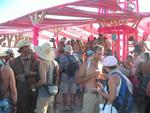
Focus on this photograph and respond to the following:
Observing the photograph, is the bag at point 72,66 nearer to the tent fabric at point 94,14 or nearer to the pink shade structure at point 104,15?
the pink shade structure at point 104,15

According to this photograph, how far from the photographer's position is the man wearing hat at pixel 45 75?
6887 mm

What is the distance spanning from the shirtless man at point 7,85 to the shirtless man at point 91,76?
1.47 meters

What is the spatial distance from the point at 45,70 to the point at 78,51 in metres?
3.46

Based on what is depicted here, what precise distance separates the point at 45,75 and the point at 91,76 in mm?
794

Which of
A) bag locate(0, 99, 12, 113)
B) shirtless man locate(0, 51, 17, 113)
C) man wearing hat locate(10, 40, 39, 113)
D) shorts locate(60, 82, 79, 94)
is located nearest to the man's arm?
shirtless man locate(0, 51, 17, 113)

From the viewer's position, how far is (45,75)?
689 cm

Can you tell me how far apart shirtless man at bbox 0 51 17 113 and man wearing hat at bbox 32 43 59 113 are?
44.0 inches

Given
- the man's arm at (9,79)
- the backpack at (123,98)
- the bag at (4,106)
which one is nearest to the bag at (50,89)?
the man's arm at (9,79)

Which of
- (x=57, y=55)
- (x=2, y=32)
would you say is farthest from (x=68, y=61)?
(x=2, y=32)

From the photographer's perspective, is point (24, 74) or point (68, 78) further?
point (68, 78)

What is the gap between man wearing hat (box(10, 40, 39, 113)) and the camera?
682cm

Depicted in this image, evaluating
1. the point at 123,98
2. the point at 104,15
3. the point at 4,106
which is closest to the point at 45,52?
the point at 4,106

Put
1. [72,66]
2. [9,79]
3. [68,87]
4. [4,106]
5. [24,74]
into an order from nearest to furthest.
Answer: [4,106]
[9,79]
[24,74]
[72,66]
[68,87]

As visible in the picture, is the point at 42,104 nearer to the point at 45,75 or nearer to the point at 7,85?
the point at 45,75
